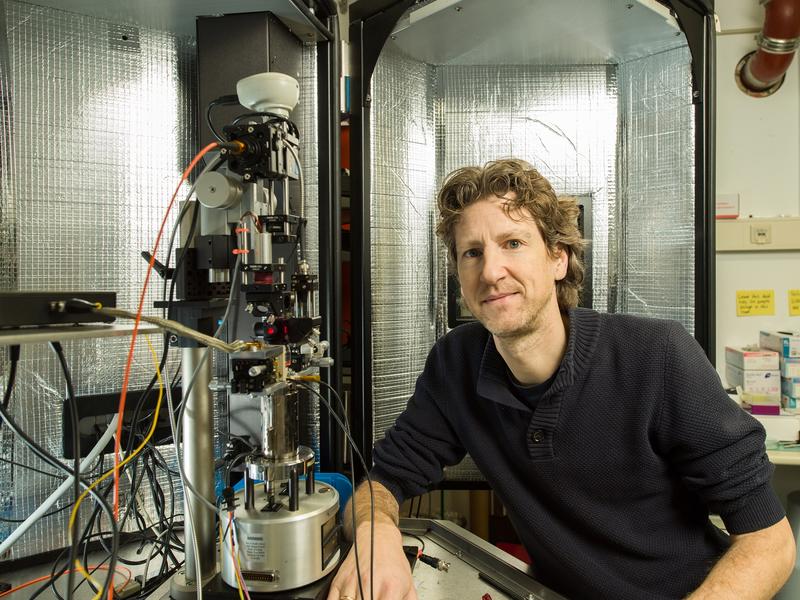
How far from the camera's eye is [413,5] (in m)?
1.46

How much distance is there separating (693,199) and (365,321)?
1.08 m

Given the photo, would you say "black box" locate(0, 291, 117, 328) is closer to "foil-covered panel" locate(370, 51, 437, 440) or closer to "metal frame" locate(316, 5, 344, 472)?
"metal frame" locate(316, 5, 344, 472)

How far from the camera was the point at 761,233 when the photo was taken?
1964mm

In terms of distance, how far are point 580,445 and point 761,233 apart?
154 cm

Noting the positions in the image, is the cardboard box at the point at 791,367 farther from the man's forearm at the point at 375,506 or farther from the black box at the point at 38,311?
the black box at the point at 38,311

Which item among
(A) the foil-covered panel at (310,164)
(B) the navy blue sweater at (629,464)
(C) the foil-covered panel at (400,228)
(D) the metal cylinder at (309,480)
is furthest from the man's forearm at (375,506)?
(C) the foil-covered panel at (400,228)

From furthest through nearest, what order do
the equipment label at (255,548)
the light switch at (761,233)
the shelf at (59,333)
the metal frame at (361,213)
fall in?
the light switch at (761,233) < the metal frame at (361,213) < the equipment label at (255,548) < the shelf at (59,333)

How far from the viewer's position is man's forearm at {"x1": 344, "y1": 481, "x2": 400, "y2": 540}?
39.4 inches

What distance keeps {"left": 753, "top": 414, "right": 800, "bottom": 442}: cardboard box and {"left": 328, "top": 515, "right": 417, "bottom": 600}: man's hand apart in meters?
1.40

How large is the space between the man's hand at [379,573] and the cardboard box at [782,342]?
5.24 ft

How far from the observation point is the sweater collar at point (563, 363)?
1010mm

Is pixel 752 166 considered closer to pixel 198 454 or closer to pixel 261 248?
pixel 261 248

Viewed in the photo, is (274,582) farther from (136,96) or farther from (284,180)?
(136,96)

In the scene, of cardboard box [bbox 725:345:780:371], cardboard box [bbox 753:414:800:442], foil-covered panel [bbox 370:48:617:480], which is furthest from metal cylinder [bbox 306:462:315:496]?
cardboard box [bbox 725:345:780:371]
